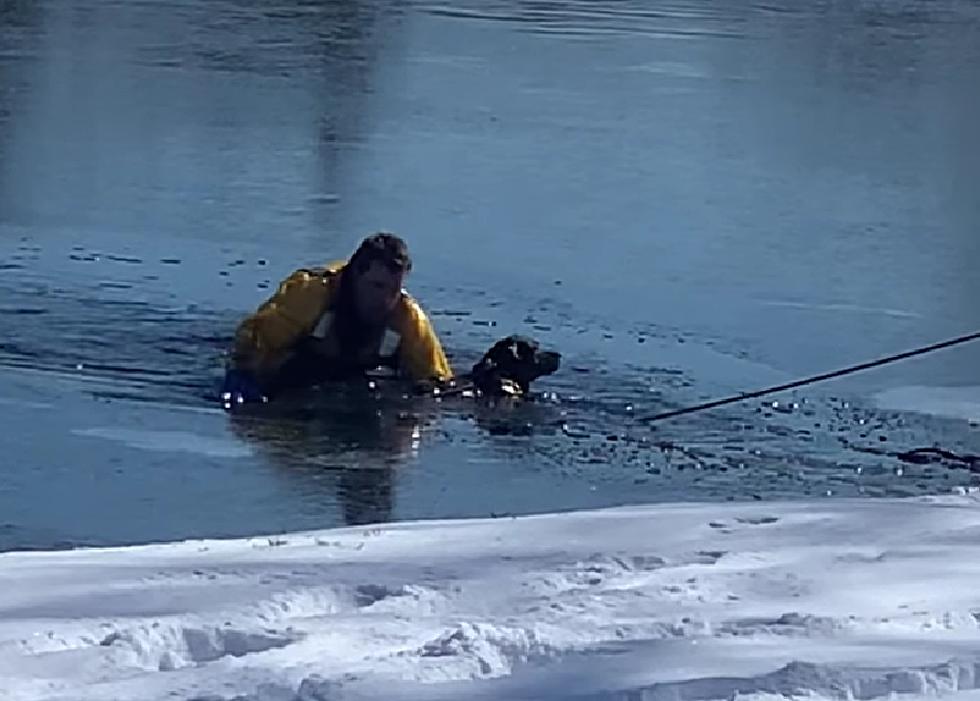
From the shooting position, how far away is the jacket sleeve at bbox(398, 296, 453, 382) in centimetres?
1000

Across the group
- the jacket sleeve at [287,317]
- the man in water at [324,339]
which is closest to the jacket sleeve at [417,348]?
the man in water at [324,339]

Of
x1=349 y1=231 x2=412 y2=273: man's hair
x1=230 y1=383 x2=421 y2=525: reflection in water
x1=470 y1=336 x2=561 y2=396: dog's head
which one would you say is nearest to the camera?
x1=230 y1=383 x2=421 y2=525: reflection in water

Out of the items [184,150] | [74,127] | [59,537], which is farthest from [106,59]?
[59,537]

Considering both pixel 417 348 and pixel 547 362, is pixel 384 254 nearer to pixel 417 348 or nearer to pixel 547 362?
pixel 417 348

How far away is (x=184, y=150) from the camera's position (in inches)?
689

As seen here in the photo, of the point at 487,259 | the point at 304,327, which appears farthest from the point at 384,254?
the point at 487,259

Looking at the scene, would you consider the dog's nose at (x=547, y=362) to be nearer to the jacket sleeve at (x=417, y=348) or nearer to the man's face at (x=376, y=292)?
the jacket sleeve at (x=417, y=348)

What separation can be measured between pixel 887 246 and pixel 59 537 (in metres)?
7.56

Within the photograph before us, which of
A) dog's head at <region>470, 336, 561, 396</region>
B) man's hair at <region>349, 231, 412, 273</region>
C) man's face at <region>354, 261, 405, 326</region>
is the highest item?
man's hair at <region>349, 231, 412, 273</region>

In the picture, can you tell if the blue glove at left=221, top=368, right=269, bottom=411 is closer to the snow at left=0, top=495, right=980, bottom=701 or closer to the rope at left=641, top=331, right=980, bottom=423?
the rope at left=641, top=331, right=980, bottom=423

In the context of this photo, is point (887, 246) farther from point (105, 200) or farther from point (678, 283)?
point (105, 200)

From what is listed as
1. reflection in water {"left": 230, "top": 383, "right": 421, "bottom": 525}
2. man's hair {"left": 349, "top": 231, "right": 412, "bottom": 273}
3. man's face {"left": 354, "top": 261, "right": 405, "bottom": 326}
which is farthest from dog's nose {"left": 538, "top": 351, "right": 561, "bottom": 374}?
man's hair {"left": 349, "top": 231, "right": 412, "bottom": 273}

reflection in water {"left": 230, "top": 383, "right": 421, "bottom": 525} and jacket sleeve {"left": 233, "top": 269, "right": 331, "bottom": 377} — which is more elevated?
jacket sleeve {"left": 233, "top": 269, "right": 331, "bottom": 377}

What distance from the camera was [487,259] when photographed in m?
13.5
